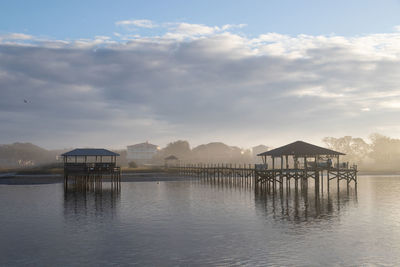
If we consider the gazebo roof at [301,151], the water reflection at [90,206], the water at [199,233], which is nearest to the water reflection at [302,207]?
the water at [199,233]

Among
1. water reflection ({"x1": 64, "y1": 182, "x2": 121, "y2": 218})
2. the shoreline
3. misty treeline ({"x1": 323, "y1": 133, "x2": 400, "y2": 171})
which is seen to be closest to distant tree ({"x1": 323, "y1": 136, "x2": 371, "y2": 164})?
misty treeline ({"x1": 323, "y1": 133, "x2": 400, "y2": 171})

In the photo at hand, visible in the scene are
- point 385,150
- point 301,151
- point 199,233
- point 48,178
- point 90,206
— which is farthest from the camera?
point 385,150

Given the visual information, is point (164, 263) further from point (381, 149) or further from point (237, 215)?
point (381, 149)

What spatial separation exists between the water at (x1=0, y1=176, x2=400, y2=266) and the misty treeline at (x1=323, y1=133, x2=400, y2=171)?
92408mm

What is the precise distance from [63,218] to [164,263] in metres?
13.8

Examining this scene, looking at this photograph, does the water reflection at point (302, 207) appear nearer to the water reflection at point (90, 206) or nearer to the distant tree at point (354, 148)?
the water reflection at point (90, 206)

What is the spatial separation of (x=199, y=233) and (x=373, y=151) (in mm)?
125529

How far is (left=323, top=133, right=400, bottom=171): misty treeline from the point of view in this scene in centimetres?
12389

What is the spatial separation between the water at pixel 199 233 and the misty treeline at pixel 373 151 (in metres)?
92.4

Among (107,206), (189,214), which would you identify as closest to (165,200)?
(107,206)

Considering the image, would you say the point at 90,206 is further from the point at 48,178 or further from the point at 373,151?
the point at 373,151

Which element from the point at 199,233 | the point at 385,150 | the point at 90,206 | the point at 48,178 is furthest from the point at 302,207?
the point at 385,150

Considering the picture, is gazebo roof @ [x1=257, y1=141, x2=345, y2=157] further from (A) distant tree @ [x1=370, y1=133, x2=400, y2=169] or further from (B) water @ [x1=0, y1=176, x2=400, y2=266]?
(A) distant tree @ [x1=370, y1=133, x2=400, y2=169]

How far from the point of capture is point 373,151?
439 ft
